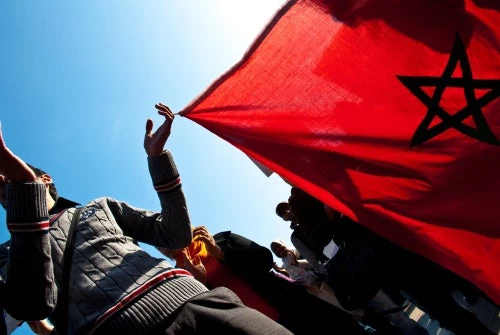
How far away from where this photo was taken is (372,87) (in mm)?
2414

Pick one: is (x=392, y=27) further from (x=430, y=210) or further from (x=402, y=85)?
(x=430, y=210)

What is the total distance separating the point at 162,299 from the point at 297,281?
295 centimetres

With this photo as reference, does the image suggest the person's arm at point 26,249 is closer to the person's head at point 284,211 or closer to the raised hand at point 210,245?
the raised hand at point 210,245

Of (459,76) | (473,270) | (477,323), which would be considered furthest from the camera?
(477,323)

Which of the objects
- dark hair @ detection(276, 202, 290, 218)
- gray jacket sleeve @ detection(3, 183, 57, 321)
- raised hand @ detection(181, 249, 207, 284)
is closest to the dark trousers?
gray jacket sleeve @ detection(3, 183, 57, 321)

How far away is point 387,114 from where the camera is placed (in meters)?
2.40

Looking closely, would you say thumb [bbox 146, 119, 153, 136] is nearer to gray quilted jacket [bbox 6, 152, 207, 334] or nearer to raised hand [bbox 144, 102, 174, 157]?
raised hand [bbox 144, 102, 174, 157]

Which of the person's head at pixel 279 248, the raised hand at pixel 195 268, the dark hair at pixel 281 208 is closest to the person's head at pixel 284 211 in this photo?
the dark hair at pixel 281 208

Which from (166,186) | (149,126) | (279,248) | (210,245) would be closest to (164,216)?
(166,186)

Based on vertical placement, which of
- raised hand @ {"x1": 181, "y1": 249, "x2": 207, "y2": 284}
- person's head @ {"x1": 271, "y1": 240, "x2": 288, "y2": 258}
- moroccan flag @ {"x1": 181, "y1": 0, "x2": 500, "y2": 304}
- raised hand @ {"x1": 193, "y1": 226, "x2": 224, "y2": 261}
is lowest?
raised hand @ {"x1": 181, "y1": 249, "x2": 207, "y2": 284}

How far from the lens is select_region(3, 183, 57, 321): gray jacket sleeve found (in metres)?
1.62

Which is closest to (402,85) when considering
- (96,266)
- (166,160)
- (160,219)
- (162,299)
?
(166,160)

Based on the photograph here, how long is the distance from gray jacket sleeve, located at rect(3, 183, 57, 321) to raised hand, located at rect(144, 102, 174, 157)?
2.35 ft

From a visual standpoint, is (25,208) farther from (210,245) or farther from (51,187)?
(210,245)
